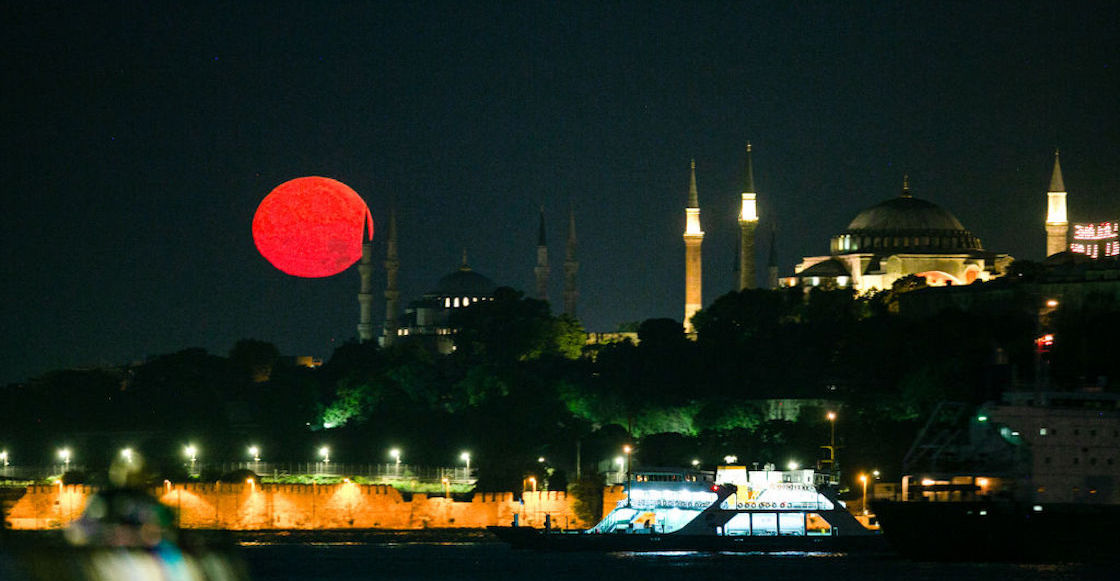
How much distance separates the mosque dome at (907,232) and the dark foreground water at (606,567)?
177ft

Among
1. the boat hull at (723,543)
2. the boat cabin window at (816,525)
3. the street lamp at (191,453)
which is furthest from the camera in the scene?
the street lamp at (191,453)

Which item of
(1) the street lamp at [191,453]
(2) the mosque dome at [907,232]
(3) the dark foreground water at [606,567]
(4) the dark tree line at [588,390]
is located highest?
(2) the mosque dome at [907,232]

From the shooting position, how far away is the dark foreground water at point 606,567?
65062mm

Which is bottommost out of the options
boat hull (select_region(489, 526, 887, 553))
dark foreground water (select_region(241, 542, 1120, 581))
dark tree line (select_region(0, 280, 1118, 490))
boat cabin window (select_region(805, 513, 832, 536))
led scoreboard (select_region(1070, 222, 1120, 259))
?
dark foreground water (select_region(241, 542, 1120, 581))

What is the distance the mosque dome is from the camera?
12900 cm

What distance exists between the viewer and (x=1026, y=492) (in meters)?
69.9

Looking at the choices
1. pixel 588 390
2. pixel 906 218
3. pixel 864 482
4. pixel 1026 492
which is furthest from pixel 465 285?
pixel 1026 492

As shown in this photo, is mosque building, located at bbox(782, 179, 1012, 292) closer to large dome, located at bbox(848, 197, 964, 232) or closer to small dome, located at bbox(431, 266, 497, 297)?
large dome, located at bbox(848, 197, 964, 232)

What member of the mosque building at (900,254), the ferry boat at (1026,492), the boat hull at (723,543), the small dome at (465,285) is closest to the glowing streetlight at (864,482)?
the ferry boat at (1026,492)

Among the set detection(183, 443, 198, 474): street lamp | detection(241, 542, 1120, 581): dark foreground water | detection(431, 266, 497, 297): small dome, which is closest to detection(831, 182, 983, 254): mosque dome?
detection(431, 266, 497, 297): small dome

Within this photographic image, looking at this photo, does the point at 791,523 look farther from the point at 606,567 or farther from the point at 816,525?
the point at 606,567

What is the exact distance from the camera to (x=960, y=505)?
68.2 m

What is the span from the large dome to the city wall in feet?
159

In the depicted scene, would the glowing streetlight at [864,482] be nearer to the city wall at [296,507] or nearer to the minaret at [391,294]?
the city wall at [296,507]
